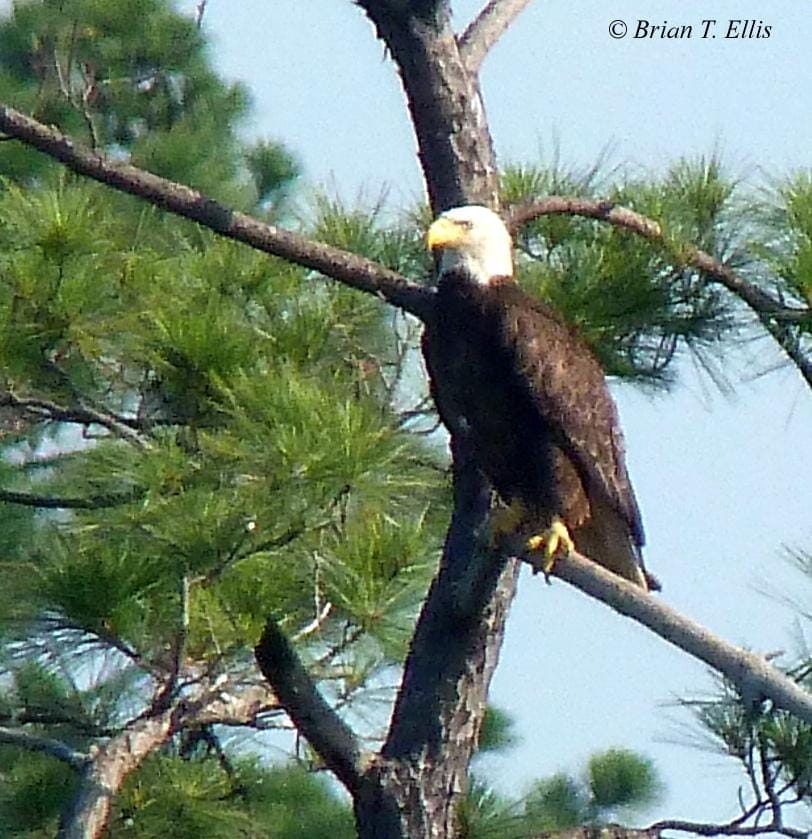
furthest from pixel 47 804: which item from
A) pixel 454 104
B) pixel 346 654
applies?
pixel 454 104

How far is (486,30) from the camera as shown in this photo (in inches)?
102

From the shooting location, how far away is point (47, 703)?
2979 millimetres

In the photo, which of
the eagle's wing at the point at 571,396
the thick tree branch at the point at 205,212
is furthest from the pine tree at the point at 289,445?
the eagle's wing at the point at 571,396

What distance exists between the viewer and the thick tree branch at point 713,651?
1803 mm

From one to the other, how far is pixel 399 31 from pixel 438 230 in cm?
24

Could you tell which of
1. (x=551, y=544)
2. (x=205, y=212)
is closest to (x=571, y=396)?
(x=551, y=544)

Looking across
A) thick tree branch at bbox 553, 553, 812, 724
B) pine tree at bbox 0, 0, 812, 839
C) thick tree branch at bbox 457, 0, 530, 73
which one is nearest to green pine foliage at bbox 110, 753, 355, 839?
pine tree at bbox 0, 0, 812, 839

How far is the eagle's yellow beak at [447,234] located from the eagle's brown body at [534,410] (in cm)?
8

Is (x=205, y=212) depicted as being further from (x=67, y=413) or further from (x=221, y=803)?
(x=221, y=803)

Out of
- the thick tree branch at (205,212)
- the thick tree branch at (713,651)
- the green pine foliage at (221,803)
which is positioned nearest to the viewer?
the thick tree branch at (713,651)

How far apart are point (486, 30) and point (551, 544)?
64cm

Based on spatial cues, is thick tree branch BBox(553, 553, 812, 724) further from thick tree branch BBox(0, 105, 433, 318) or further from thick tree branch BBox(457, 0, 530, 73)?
thick tree branch BBox(457, 0, 530, 73)

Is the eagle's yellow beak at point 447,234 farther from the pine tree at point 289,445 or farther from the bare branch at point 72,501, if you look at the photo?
the bare branch at point 72,501

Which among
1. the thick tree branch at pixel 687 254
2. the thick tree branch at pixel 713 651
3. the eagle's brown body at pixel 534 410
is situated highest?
the thick tree branch at pixel 687 254
